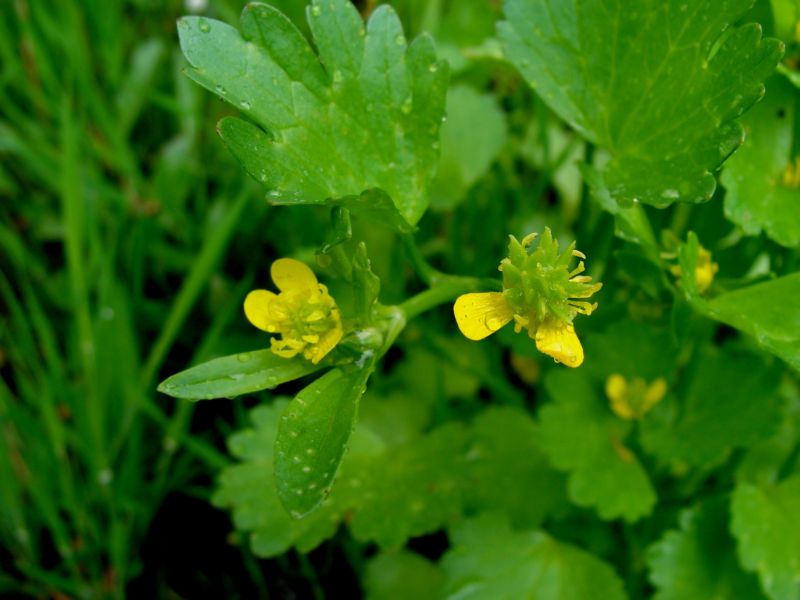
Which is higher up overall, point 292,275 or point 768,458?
point 292,275

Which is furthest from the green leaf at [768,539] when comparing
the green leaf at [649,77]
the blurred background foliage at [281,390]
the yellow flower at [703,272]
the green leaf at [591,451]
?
the green leaf at [649,77]

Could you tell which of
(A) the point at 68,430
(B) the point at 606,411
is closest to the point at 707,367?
(B) the point at 606,411

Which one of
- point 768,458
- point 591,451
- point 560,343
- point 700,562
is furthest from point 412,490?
point 768,458

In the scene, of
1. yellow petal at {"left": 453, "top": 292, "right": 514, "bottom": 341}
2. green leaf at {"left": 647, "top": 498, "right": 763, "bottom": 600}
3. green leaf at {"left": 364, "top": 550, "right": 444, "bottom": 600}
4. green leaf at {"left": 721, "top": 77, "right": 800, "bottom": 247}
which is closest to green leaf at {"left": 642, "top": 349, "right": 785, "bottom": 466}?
green leaf at {"left": 647, "top": 498, "right": 763, "bottom": 600}

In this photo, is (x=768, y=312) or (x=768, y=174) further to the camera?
(x=768, y=174)

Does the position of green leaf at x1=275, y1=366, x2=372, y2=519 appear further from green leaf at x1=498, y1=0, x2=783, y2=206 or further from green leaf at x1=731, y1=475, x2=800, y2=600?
green leaf at x1=731, y1=475, x2=800, y2=600

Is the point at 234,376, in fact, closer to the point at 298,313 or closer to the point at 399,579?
the point at 298,313

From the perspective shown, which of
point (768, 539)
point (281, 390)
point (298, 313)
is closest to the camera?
point (298, 313)

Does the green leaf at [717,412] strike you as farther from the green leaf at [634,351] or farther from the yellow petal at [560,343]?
the yellow petal at [560,343]

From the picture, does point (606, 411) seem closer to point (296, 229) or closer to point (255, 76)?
point (296, 229)
